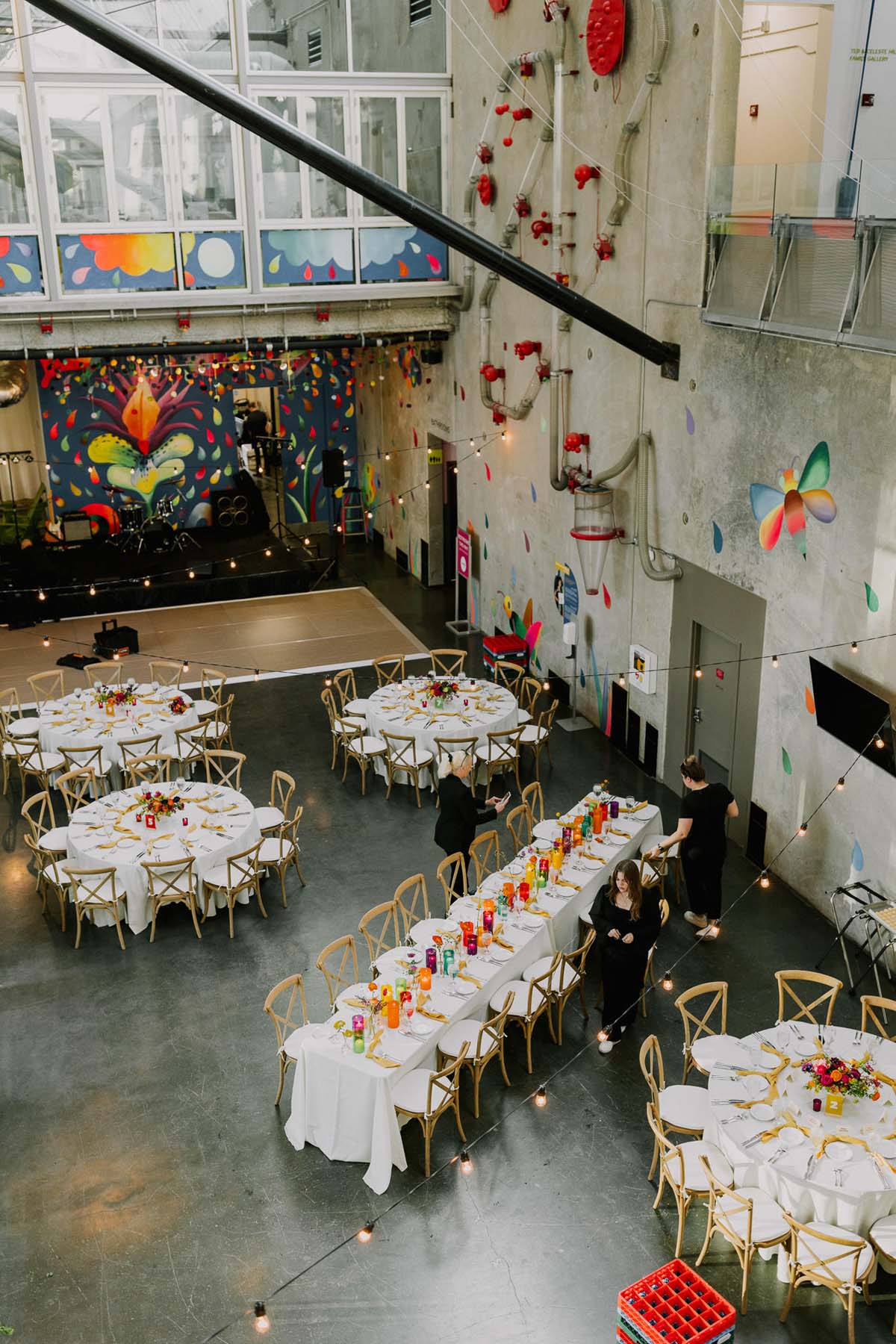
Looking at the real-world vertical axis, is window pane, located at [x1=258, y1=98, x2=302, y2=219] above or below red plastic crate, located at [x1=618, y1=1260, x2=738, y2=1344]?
above

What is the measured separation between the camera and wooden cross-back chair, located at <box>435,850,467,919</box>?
891 centimetres

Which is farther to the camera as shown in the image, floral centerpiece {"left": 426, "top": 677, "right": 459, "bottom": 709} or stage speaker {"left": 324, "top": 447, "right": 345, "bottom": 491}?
stage speaker {"left": 324, "top": 447, "right": 345, "bottom": 491}

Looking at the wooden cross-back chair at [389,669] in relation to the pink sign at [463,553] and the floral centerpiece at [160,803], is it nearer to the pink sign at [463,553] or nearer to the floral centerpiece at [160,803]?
the pink sign at [463,553]

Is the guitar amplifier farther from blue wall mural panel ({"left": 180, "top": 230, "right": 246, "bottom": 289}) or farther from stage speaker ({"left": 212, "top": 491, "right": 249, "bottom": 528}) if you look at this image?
stage speaker ({"left": 212, "top": 491, "right": 249, "bottom": 528})

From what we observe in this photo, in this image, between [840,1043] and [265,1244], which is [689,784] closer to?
[840,1043]

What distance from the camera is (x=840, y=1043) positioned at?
273 inches

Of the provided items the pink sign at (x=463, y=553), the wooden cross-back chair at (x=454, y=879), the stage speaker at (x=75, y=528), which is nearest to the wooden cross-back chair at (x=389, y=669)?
the pink sign at (x=463, y=553)

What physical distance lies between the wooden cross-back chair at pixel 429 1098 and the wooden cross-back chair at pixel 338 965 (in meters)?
0.73

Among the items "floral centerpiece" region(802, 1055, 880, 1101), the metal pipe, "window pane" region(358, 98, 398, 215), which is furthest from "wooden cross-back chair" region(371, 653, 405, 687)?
"floral centerpiece" region(802, 1055, 880, 1101)

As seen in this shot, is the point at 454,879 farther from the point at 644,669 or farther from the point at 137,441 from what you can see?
the point at 137,441

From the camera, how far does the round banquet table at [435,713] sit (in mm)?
11779

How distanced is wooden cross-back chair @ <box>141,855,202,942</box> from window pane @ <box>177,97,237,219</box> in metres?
7.96

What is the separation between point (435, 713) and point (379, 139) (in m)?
7.21

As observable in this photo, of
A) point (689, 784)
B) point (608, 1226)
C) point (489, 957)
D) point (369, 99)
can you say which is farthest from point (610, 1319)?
point (369, 99)
